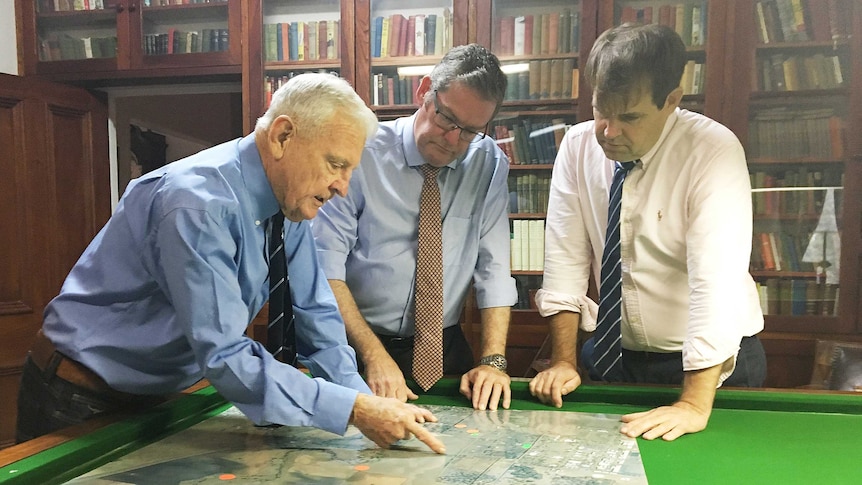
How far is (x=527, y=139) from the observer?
3.58 metres

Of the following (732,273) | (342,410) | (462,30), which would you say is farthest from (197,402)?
(462,30)

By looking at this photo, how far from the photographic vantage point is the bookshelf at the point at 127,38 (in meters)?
3.63

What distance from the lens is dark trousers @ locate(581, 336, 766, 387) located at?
1827mm

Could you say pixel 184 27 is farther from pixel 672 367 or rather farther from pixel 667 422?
pixel 667 422

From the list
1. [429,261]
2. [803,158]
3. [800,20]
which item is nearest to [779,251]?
[803,158]

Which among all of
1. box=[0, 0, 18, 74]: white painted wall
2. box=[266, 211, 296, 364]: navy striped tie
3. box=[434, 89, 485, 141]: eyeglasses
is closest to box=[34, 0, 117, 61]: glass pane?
box=[0, 0, 18, 74]: white painted wall

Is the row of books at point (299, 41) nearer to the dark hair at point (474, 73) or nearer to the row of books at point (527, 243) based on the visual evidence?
the row of books at point (527, 243)

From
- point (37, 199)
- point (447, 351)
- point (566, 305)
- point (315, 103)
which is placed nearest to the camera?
point (315, 103)

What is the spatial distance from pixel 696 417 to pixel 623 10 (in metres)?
2.51

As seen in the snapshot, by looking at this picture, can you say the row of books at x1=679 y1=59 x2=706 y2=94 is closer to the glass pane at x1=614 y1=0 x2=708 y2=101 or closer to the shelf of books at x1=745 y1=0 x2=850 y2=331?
the glass pane at x1=614 y1=0 x2=708 y2=101

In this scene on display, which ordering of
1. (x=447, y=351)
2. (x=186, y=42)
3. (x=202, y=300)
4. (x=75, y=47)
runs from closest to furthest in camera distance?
1. (x=202, y=300)
2. (x=447, y=351)
3. (x=186, y=42)
4. (x=75, y=47)

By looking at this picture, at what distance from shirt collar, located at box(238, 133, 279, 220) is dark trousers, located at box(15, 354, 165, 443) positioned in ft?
1.68

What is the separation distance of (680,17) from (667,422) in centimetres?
258

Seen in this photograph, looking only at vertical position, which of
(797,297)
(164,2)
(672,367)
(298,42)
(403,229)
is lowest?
(797,297)
